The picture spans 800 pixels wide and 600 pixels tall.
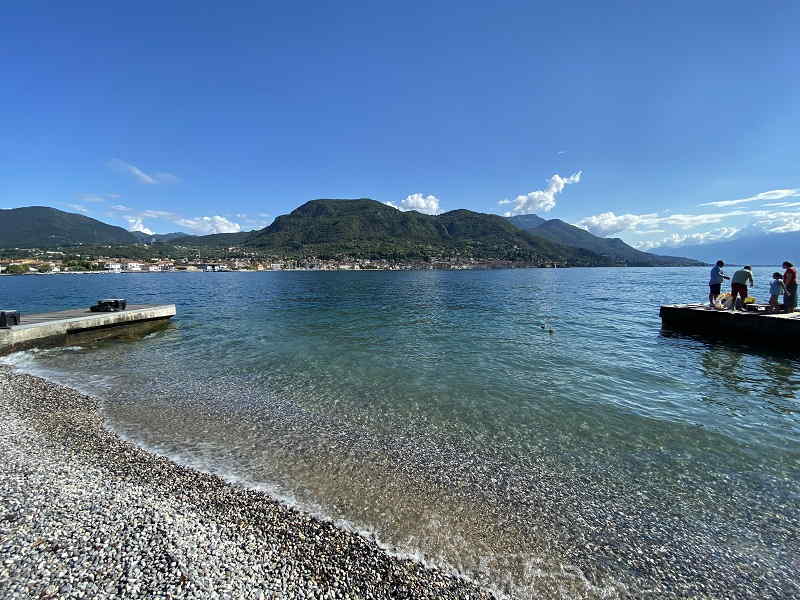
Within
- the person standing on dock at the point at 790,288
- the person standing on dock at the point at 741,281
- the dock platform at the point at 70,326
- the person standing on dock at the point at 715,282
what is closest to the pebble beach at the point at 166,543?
the dock platform at the point at 70,326

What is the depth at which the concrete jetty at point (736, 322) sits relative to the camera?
1888 centimetres

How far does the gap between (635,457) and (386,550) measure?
6.80 meters

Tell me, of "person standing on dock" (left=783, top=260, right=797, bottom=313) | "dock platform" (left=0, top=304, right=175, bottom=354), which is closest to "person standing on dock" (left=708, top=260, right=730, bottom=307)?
"person standing on dock" (left=783, top=260, right=797, bottom=313)

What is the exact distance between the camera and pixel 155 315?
93.8 feet

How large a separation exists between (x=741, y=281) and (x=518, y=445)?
21.8 metres

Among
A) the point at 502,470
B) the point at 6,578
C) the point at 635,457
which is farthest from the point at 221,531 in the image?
the point at 635,457

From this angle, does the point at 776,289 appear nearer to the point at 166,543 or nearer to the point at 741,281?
the point at 741,281

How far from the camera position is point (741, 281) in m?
21.1

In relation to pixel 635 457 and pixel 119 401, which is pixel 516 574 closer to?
pixel 635 457

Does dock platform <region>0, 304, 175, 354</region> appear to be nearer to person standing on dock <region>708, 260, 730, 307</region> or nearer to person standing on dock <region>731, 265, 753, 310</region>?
person standing on dock <region>731, 265, 753, 310</region>

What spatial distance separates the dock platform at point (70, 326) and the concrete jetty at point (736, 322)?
4051 cm

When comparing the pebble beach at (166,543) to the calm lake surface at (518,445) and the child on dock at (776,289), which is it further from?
the child on dock at (776,289)

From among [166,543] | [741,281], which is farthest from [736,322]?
[166,543]

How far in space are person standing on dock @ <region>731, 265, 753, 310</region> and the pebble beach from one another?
25.7m
